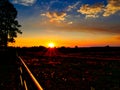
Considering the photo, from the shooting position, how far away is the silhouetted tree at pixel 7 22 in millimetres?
61250

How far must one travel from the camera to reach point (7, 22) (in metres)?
63.1

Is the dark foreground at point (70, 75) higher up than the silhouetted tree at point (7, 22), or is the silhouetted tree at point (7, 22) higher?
the silhouetted tree at point (7, 22)

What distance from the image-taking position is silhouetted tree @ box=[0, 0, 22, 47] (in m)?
61.2

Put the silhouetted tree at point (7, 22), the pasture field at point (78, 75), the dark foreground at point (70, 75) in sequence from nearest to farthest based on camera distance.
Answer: the pasture field at point (78, 75)
the dark foreground at point (70, 75)
the silhouetted tree at point (7, 22)

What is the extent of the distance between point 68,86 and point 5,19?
52.2 meters

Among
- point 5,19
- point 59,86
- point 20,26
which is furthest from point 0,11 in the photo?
point 59,86

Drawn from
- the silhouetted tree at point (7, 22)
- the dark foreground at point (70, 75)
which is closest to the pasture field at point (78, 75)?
the dark foreground at point (70, 75)

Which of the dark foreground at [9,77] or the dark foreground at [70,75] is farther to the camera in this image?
the dark foreground at [9,77]

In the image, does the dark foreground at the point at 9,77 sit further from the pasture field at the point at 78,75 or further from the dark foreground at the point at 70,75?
the pasture field at the point at 78,75

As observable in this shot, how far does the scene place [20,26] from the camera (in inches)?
2581

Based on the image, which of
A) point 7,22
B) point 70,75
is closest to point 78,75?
point 70,75

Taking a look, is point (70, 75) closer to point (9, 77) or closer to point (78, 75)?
point (78, 75)

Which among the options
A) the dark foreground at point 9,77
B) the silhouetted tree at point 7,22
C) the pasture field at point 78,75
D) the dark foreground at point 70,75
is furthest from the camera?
the silhouetted tree at point 7,22

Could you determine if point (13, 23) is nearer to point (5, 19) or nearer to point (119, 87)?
point (5, 19)
